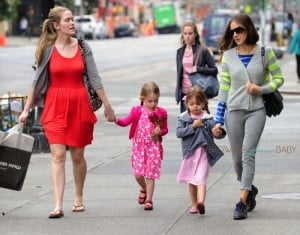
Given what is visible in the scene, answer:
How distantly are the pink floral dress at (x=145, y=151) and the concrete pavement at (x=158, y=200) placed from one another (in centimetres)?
35

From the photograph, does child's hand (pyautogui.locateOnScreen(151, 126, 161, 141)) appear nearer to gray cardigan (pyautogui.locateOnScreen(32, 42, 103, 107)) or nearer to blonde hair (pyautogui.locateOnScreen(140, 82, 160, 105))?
blonde hair (pyautogui.locateOnScreen(140, 82, 160, 105))

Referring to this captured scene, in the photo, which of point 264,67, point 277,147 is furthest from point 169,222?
point 277,147

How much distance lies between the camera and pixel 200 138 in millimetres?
8836

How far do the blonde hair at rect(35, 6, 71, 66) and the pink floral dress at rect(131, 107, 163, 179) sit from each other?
1062 millimetres

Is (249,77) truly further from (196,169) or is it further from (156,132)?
(156,132)

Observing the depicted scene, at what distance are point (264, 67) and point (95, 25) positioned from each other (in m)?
70.9

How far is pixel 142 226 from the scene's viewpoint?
8.38 metres

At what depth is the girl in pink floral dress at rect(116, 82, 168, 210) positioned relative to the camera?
361 inches

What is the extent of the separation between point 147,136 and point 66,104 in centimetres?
86

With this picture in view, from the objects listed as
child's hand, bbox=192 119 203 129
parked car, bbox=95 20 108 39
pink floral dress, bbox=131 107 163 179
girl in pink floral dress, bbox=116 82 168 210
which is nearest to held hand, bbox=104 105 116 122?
girl in pink floral dress, bbox=116 82 168 210

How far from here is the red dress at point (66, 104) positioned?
29.1 feet

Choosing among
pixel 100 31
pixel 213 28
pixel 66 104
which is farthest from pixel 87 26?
A: pixel 66 104

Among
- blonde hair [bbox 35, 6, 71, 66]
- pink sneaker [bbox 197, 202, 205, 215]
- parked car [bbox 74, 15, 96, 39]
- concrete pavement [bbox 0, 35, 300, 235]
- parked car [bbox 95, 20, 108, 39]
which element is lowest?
parked car [bbox 95, 20, 108, 39]

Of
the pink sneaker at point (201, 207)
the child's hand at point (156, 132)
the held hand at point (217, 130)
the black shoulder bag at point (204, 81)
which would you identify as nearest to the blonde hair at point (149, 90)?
the child's hand at point (156, 132)
